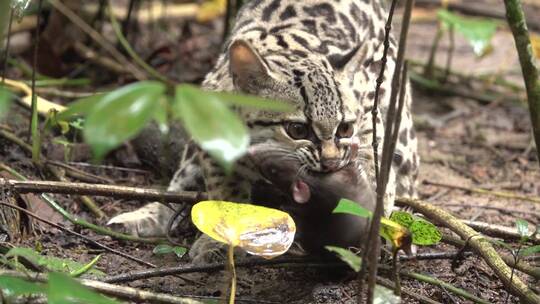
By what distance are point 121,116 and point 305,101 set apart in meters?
2.02

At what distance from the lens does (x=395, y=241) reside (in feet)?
8.77

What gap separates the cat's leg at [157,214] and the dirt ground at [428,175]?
11 centimetres

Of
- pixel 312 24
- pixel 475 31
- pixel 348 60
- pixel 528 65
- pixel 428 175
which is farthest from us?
pixel 475 31

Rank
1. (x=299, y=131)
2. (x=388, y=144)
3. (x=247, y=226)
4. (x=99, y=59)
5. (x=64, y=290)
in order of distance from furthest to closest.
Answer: (x=99, y=59), (x=299, y=131), (x=247, y=226), (x=388, y=144), (x=64, y=290)

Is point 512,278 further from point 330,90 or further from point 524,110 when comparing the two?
point 524,110

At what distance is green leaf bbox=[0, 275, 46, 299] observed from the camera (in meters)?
2.15

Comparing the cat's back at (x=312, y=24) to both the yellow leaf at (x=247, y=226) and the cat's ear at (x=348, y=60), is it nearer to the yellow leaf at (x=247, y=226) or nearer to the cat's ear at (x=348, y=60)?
the cat's ear at (x=348, y=60)

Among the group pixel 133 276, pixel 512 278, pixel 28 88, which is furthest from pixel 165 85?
pixel 28 88

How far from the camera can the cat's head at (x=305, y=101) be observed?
3.45m

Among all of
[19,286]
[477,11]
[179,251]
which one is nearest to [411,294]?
[179,251]

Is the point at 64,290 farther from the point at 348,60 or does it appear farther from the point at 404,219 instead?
the point at 348,60

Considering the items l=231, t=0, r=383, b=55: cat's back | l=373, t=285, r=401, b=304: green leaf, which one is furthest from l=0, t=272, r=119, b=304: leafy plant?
l=231, t=0, r=383, b=55: cat's back

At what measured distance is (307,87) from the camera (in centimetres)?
358

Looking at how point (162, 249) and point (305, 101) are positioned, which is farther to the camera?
point (305, 101)
